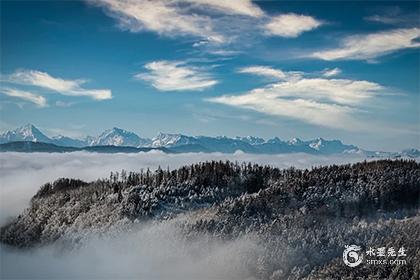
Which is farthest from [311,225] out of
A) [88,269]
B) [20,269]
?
[20,269]

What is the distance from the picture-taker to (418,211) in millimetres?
161250

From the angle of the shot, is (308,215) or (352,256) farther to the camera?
(308,215)

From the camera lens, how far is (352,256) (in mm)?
128750

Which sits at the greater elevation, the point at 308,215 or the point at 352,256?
the point at 308,215

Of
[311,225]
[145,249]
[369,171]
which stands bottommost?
[145,249]

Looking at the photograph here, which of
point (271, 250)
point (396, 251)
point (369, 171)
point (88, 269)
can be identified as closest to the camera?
point (396, 251)

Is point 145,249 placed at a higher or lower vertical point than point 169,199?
lower

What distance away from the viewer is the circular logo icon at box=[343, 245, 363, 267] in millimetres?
117500

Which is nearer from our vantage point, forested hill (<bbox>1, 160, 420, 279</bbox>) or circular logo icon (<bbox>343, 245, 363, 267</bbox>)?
circular logo icon (<bbox>343, 245, 363, 267</bbox>)

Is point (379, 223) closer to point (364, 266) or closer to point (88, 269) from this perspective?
point (364, 266)

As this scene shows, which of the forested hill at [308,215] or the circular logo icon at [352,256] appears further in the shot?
the forested hill at [308,215]

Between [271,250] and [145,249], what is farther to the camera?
[145,249]

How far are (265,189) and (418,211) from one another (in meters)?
54.9

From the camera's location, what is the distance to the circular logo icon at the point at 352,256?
11750cm
